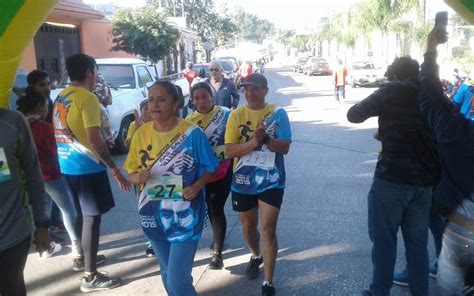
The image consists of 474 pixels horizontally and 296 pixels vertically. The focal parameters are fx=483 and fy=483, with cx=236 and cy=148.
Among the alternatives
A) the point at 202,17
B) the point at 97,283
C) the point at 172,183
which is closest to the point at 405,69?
the point at 172,183

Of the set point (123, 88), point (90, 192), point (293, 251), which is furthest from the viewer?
point (123, 88)

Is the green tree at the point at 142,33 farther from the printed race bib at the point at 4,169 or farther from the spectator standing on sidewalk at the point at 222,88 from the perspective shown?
the printed race bib at the point at 4,169

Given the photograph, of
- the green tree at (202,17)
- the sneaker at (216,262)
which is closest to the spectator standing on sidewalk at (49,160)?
the sneaker at (216,262)

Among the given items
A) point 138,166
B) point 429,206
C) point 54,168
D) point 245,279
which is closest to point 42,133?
point 54,168

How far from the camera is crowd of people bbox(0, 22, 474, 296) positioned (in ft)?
8.76

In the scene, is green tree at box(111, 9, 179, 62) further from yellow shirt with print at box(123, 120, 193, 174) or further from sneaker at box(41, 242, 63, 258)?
yellow shirt with print at box(123, 120, 193, 174)

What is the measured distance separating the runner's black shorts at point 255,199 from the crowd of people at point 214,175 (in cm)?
1

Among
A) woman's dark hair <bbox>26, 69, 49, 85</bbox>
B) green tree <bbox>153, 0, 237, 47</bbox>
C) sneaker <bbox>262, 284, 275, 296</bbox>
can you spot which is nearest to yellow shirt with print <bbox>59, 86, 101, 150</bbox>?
woman's dark hair <bbox>26, 69, 49, 85</bbox>

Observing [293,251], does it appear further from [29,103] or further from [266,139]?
[29,103]

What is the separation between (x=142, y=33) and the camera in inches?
835

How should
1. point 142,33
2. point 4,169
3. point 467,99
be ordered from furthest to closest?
1. point 142,33
2. point 467,99
3. point 4,169

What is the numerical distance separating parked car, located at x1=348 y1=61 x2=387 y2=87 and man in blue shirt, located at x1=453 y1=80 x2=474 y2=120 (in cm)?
2306

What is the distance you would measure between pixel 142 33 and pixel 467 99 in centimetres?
1882

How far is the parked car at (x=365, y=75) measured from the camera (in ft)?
87.5
